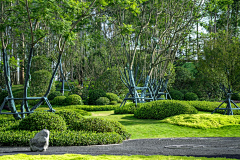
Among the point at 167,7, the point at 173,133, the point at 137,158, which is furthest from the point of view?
the point at 167,7

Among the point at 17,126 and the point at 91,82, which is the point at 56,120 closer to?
the point at 17,126

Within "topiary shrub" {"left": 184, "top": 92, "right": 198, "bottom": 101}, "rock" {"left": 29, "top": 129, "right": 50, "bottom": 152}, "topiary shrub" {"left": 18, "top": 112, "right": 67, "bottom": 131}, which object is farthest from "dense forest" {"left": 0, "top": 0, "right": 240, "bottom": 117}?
"rock" {"left": 29, "top": 129, "right": 50, "bottom": 152}

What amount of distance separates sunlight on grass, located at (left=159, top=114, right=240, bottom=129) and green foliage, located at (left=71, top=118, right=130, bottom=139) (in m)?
2.81

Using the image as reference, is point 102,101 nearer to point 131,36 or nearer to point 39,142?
point 131,36

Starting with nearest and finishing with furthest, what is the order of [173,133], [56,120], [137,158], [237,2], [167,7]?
1. [137,158]
2. [56,120]
3. [173,133]
4. [167,7]
5. [237,2]

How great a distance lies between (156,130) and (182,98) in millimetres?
13541

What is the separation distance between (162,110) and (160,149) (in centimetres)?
515

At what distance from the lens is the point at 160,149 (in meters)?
5.66

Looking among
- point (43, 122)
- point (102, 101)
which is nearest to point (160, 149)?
point (43, 122)

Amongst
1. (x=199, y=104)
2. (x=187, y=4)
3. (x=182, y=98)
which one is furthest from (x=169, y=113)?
(x=182, y=98)

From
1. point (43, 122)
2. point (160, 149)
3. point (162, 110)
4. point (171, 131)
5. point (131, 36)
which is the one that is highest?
point (131, 36)

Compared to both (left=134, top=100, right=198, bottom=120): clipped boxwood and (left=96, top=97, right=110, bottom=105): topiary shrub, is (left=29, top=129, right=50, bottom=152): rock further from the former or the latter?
(left=96, top=97, right=110, bottom=105): topiary shrub

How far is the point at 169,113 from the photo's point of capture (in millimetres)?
10625

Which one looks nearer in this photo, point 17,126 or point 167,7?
point 17,126
